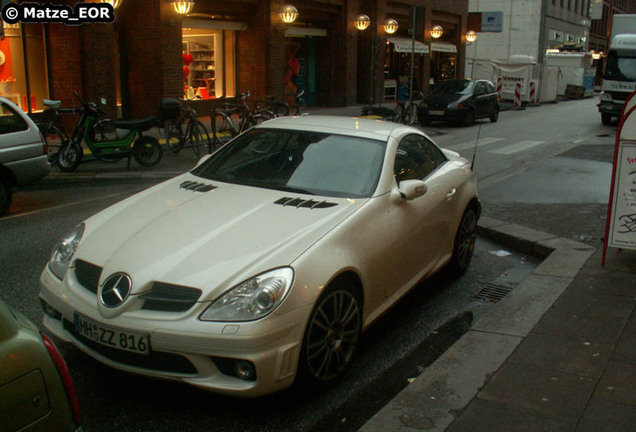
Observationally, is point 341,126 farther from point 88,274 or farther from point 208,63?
point 208,63

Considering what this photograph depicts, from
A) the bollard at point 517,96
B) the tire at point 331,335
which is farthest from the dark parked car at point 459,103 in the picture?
the tire at point 331,335

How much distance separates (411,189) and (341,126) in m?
Answer: 0.95

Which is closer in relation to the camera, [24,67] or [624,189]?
[624,189]

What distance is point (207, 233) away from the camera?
397cm

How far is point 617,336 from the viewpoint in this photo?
461cm

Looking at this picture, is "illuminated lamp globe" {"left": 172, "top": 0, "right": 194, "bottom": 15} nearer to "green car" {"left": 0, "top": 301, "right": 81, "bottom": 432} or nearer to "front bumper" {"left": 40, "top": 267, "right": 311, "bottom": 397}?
"front bumper" {"left": 40, "top": 267, "right": 311, "bottom": 397}

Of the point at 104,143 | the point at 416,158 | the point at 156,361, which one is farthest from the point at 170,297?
the point at 104,143

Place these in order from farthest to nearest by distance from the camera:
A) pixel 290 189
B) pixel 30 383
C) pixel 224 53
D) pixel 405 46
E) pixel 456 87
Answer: pixel 405 46 → pixel 456 87 → pixel 224 53 → pixel 290 189 → pixel 30 383

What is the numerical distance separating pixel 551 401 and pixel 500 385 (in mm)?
298

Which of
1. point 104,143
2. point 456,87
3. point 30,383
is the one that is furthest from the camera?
point 456,87

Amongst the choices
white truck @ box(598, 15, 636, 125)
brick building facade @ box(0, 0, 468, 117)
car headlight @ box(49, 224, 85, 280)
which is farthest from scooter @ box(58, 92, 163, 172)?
white truck @ box(598, 15, 636, 125)

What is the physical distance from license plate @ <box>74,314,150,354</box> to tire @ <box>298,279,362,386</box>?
85 cm

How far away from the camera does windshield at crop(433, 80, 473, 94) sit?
76.4 ft

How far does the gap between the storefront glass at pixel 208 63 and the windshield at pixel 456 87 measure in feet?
24.0
